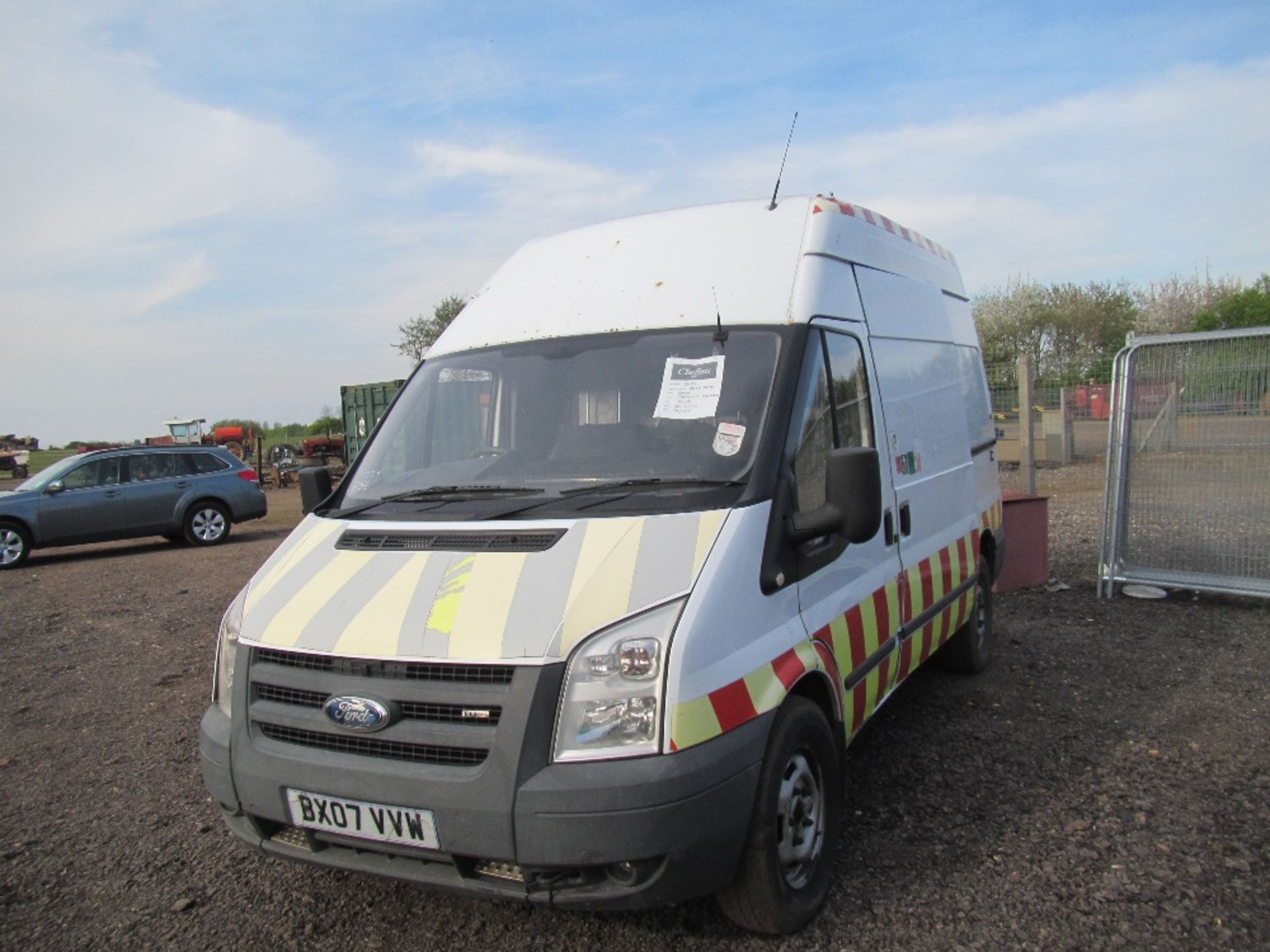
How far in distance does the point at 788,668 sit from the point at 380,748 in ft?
4.13

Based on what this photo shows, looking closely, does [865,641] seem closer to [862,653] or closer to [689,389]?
[862,653]

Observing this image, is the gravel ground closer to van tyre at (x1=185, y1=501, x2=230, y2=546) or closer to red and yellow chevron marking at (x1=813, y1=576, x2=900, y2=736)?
red and yellow chevron marking at (x1=813, y1=576, x2=900, y2=736)

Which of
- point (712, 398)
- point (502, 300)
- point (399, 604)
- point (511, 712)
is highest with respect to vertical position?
point (502, 300)

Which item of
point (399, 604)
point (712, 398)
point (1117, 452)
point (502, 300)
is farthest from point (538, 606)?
point (1117, 452)

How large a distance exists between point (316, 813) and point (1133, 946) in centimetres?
252

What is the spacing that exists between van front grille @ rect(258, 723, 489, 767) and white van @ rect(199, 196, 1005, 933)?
11mm

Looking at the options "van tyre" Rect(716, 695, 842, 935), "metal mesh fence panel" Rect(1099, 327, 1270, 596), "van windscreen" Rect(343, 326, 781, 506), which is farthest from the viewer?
"metal mesh fence panel" Rect(1099, 327, 1270, 596)

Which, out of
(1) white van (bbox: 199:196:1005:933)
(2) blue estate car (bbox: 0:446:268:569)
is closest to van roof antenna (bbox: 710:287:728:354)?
(1) white van (bbox: 199:196:1005:933)

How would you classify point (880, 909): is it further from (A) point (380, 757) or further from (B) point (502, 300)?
(B) point (502, 300)

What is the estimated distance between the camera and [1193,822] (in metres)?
3.71

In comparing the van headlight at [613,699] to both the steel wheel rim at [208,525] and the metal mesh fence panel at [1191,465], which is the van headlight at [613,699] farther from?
the steel wheel rim at [208,525]

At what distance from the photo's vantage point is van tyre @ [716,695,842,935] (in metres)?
2.78

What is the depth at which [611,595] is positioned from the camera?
8.84 feet

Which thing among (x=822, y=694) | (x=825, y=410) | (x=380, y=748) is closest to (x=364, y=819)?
(x=380, y=748)
